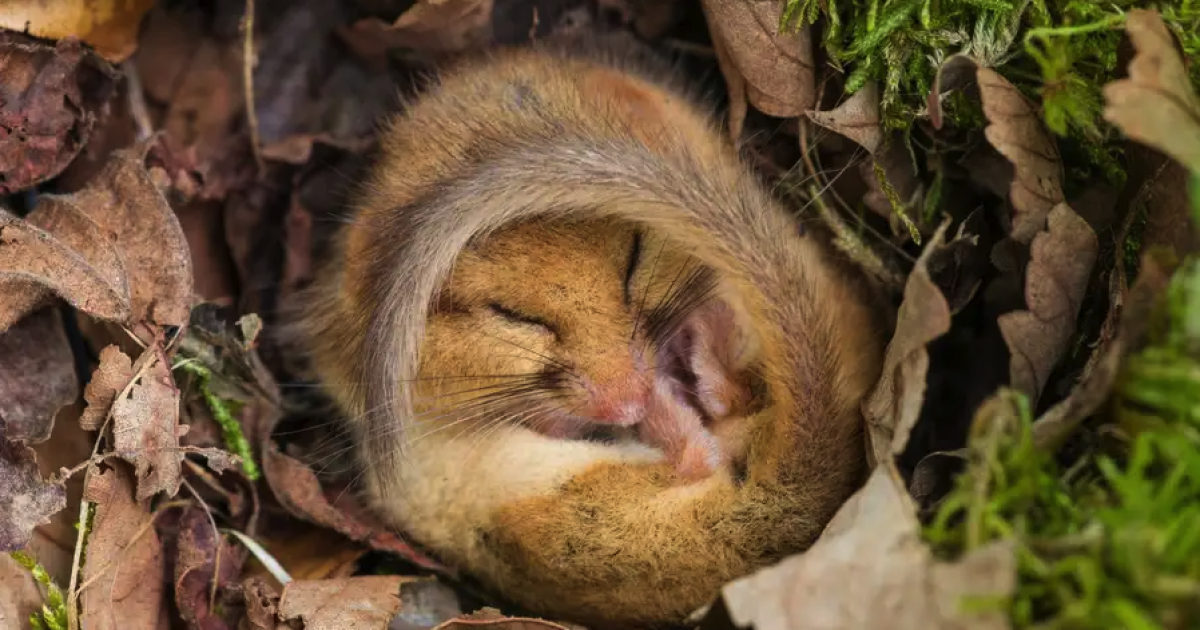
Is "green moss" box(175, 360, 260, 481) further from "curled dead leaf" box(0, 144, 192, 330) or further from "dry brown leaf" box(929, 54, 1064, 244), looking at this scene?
"dry brown leaf" box(929, 54, 1064, 244)

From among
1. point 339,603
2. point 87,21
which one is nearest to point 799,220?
point 339,603

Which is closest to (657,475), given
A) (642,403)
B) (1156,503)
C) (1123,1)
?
(642,403)

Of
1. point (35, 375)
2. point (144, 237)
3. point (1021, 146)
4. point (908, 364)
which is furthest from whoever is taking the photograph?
point (144, 237)

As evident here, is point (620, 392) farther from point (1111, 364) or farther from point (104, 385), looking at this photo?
point (104, 385)

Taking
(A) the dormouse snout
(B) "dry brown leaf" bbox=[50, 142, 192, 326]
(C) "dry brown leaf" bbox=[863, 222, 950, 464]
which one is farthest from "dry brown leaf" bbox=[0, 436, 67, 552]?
(C) "dry brown leaf" bbox=[863, 222, 950, 464]

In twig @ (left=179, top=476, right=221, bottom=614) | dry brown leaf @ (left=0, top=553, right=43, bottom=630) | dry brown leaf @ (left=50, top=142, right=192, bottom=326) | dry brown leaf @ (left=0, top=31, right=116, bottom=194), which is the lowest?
twig @ (left=179, top=476, right=221, bottom=614)

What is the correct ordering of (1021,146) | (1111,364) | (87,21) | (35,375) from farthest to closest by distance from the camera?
(87,21)
(35,375)
(1021,146)
(1111,364)

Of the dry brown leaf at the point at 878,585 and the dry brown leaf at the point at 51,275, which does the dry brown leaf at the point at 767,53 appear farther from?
the dry brown leaf at the point at 51,275

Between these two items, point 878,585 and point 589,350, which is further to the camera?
point 589,350

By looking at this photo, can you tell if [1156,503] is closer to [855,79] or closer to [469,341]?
[855,79]
